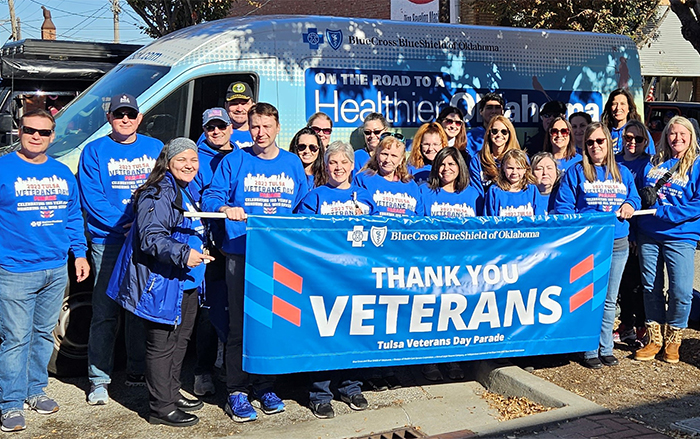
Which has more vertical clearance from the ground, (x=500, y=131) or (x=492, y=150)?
(x=500, y=131)

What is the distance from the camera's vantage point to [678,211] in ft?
20.8

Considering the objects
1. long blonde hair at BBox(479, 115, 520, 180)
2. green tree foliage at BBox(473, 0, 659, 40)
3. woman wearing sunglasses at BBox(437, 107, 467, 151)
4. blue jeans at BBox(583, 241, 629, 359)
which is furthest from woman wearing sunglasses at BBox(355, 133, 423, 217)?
green tree foliage at BBox(473, 0, 659, 40)

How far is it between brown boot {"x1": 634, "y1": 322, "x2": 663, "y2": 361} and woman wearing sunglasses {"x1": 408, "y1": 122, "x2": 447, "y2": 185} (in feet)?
7.46

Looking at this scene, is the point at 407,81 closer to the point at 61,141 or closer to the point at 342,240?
the point at 342,240

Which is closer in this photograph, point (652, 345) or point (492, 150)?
point (652, 345)

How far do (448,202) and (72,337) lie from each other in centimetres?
307

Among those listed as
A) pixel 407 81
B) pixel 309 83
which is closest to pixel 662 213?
pixel 407 81

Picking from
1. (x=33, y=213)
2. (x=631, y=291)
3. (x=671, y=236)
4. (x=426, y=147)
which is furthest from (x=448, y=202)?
(x=33, y=213)

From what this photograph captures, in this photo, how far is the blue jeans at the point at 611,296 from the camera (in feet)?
20.9

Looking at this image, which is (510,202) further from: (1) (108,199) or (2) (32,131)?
(2) (32,131)

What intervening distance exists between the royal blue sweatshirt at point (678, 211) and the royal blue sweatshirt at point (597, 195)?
23 centimetres

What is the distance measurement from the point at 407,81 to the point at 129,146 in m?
2.86

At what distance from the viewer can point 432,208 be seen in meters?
5.96

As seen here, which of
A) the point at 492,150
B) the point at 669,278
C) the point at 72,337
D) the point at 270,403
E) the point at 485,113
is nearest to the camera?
the point at 270,403
